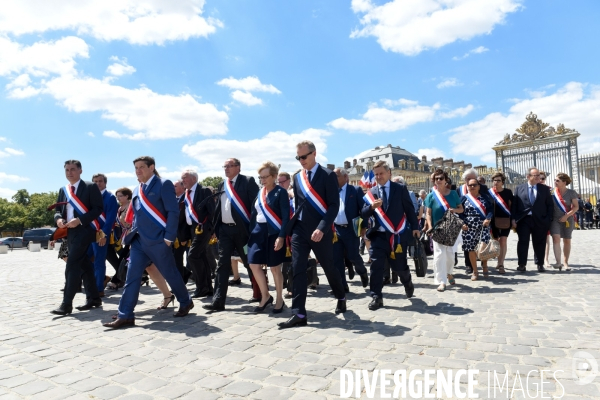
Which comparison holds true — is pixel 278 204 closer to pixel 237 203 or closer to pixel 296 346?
pixel 237 203

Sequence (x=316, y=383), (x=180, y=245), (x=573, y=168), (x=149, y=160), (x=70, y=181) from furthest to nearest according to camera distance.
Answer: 1. (x=573, y=168)
2. (x=180, y=245)
3. (x=70, y=181)
4. (x=149, y=160)
5. (x=316, y=383)

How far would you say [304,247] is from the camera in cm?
507

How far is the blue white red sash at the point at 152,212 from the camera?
17.8 ft

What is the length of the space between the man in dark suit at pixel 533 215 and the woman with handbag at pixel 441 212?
7.26ft

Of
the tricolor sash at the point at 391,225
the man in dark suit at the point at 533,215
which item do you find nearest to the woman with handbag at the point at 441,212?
the tricolor sash at the point at 391,225

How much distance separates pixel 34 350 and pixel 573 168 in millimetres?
29940

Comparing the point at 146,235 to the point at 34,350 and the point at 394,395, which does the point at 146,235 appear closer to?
the point at 34,350

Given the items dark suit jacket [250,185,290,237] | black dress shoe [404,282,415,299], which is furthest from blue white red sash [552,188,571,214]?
dark suit jacket [250,185,290,237]

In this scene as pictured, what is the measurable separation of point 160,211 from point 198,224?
1.37 meters

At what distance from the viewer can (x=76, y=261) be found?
6105 mm

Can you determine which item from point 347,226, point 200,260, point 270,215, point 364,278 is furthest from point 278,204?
point 364,278

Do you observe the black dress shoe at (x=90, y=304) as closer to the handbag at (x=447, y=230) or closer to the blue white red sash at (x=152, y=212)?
the blue white red sash at (x=152, y=212)

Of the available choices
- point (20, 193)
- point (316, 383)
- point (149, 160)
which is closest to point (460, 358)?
point (316, 383)

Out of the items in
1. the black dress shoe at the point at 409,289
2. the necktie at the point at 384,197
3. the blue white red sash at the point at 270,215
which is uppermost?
the necktie at the point at 384,197
